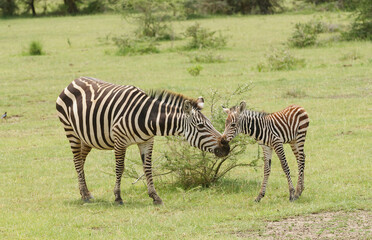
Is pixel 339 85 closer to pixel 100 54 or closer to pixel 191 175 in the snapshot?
pixel 191 175

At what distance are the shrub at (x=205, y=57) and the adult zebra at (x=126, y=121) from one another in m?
14.3

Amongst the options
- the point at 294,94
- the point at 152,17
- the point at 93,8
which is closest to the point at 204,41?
the point at 152,17

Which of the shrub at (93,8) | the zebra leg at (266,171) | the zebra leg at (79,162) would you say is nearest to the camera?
the zebra leg at (266,171)

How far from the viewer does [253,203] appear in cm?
833

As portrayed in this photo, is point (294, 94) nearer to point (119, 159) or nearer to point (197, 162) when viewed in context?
point (197, 162)

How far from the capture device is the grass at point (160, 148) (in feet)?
24.8

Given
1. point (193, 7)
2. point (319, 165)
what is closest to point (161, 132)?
point (319, 165)

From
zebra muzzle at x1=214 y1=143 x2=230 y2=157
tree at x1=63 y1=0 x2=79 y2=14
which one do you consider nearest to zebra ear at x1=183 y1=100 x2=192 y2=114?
zebra muzzle at x1=214 y1=143 x2=230 y2=157

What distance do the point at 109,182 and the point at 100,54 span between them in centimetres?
1668

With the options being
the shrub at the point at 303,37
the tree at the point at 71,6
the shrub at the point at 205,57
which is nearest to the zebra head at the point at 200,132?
the shrub at the point at 205,57

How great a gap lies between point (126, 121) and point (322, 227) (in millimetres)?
2981

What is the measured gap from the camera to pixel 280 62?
68.9 ft

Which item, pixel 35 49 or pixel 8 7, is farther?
pixel 8 7

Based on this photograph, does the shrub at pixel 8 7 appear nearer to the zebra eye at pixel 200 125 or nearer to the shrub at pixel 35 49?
A: the shrub at pixel 35 49
